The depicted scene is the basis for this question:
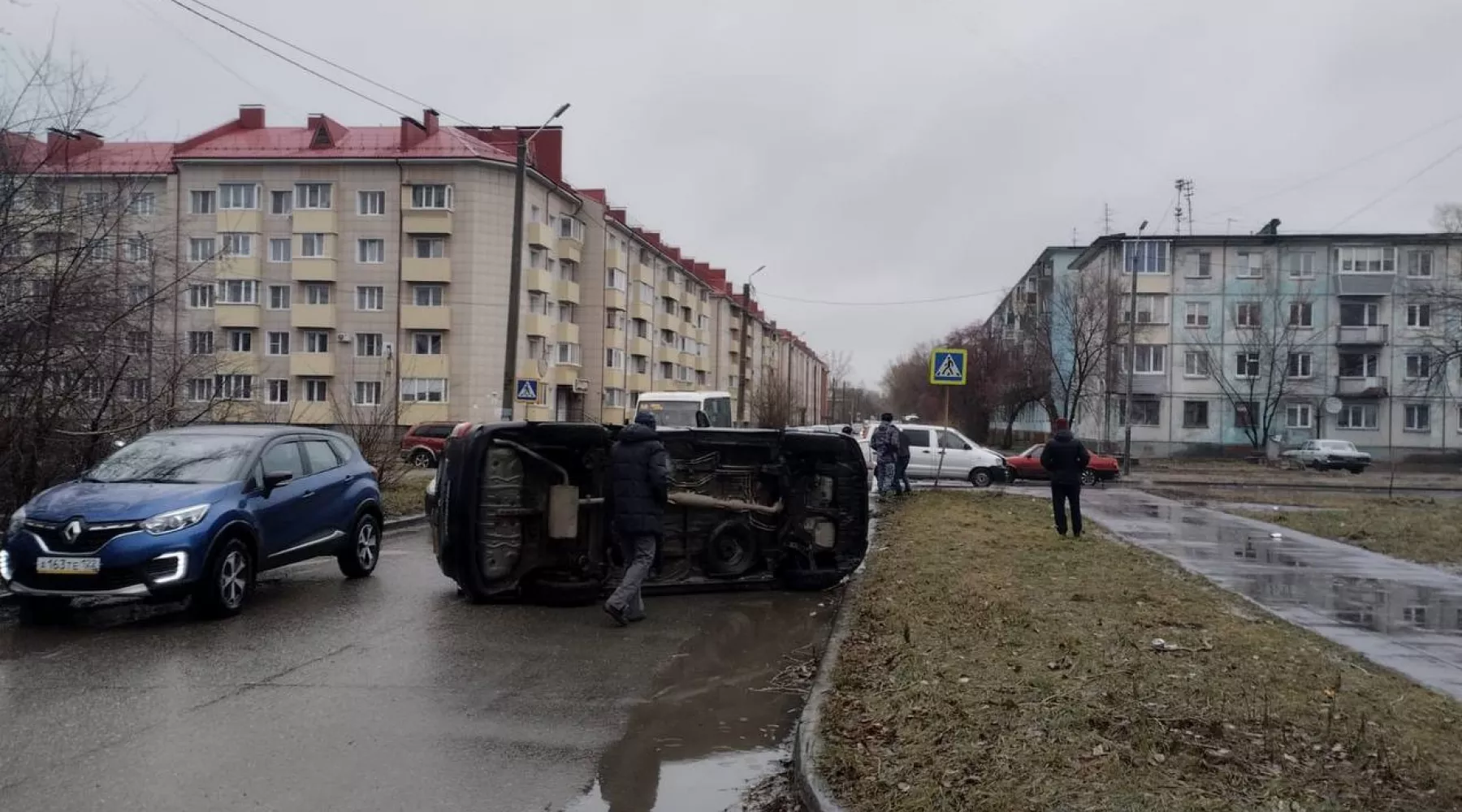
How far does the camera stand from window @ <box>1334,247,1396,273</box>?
5341 cm

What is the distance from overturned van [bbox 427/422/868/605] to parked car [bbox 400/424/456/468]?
22066 mm

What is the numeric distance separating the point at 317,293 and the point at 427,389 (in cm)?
746

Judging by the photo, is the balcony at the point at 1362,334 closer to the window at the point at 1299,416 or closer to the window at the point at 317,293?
the window at the point at 1299,416

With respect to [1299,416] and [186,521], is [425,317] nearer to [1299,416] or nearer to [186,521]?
[186,521]

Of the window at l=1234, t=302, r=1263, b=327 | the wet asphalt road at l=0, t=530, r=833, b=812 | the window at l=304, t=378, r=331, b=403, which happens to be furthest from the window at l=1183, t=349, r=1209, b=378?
the wet asphalt road at l=0, t=530, r=833, b=812

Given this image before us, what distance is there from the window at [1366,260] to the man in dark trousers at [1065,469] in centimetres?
4923

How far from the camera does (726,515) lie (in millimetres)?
9719

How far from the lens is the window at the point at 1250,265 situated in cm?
5459

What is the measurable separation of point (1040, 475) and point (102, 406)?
26.2m

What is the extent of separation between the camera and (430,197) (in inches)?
1847

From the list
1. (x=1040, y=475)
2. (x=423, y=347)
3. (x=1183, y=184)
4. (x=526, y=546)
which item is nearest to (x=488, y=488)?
(x=526, y=546)

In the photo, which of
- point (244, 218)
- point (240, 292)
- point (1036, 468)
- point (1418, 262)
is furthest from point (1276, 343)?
point (240, 292)

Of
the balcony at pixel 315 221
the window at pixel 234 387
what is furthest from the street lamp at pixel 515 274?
the balcony at pixel 315 221

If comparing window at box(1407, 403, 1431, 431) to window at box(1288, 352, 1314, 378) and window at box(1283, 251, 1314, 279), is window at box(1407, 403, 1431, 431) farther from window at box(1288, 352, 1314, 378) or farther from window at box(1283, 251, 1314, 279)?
window at box(1283, 251, 1314, 279)
